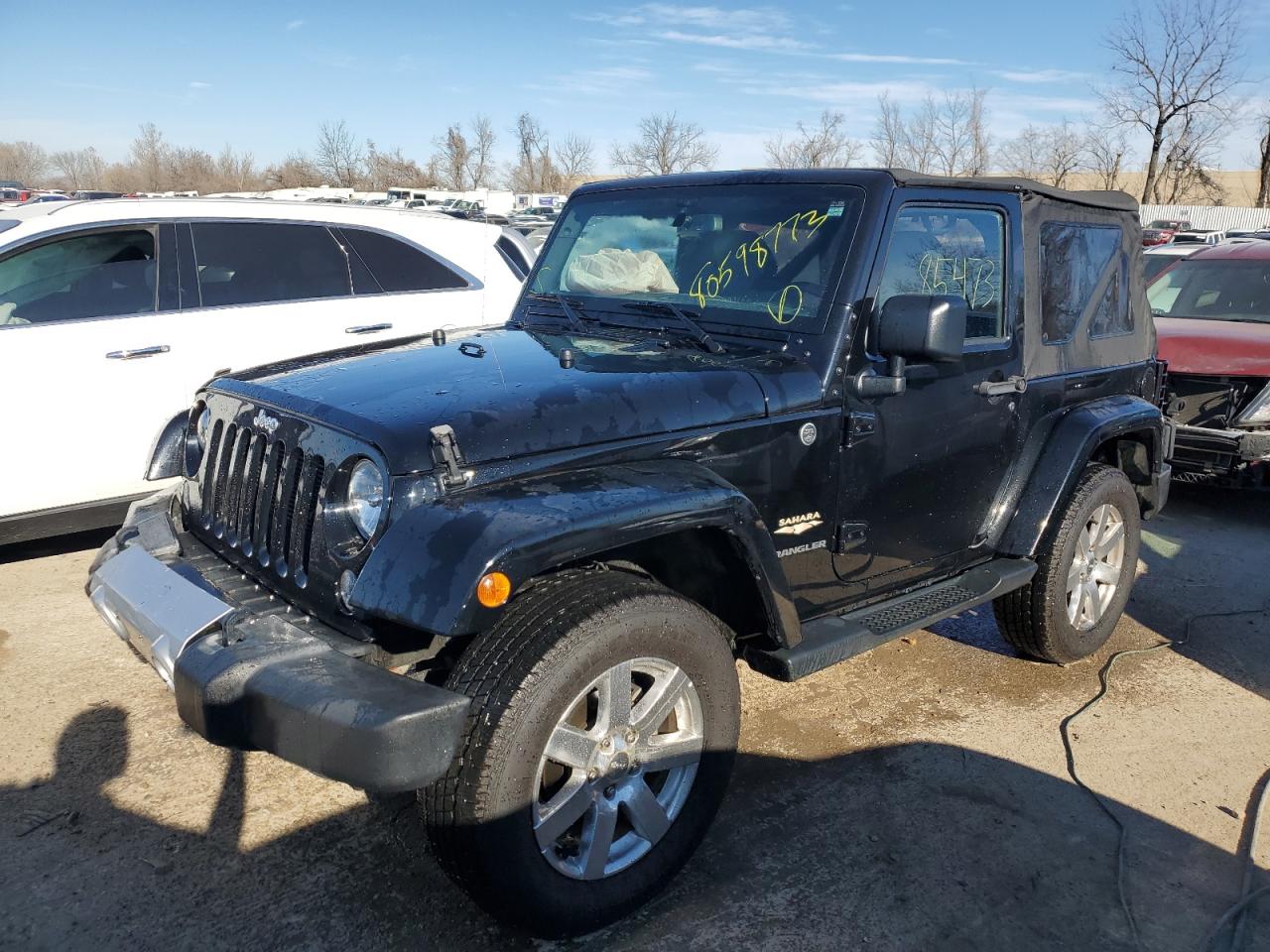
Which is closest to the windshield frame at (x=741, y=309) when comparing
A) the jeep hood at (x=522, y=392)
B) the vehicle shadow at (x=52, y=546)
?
the jeep hood at (x=522, y=392)

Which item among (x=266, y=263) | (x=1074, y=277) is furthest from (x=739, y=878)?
(x=266, y=263)

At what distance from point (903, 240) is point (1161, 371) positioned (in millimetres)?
2414

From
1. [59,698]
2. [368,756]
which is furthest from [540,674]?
[59,698]

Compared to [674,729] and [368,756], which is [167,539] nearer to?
[368,756]

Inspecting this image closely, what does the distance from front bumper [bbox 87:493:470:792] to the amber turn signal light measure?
0.24 metres

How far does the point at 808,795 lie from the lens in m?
3.45

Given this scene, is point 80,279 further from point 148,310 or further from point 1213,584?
point 1213,584

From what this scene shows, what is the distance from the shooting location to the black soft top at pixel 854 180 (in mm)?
3486

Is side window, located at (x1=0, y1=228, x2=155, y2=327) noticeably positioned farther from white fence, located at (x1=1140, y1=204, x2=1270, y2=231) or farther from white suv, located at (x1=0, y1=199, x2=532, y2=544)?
white fence, located at (x1=1140, y1=204, x2=1270, y2=231)

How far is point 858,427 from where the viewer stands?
334 centimetres

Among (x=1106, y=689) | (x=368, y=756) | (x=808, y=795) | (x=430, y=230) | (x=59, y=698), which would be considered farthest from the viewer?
(x=430, y=230)

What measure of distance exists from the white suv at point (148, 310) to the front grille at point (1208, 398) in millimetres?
4991

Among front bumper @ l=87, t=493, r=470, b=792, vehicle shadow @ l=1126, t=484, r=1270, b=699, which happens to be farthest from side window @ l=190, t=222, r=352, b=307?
vehicle shadow @ l=1126, t=484, r=1270, b=699

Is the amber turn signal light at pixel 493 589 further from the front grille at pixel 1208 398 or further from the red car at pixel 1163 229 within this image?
the red car at pixel 1163 229
